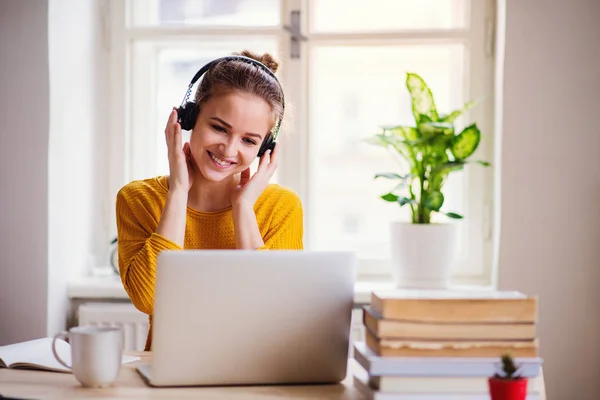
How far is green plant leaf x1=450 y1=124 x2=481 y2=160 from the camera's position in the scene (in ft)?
9.16

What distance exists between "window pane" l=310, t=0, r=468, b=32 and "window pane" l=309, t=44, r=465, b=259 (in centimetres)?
9

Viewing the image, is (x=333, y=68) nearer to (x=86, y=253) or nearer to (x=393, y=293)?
(x=86, y=253)

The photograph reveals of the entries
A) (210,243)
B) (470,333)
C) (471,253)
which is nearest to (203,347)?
(470,333)

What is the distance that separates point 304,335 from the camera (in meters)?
1.25

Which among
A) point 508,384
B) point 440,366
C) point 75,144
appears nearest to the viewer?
point 508,384

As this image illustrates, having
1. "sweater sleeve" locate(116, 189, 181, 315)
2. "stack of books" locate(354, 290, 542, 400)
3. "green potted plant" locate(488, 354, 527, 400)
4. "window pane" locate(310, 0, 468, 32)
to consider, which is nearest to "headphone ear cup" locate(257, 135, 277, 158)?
"sweater sleeve" locate(116, 189, 181, 315)

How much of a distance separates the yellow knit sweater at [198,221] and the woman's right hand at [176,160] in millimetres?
113

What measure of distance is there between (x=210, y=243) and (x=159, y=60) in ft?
5.17

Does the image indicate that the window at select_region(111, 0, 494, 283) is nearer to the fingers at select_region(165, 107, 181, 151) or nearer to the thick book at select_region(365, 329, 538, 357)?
the fingers at select_region(165, 107, 181, 151)

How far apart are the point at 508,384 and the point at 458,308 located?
0.51ft

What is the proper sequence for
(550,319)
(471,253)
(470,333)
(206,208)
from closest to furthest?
(470,333) → (206,208) → (550,319) → (471,253)

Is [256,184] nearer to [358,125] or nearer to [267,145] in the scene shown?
[267,145]

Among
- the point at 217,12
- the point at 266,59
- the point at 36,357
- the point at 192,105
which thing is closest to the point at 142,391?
the point at 36,357

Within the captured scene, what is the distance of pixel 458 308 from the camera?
1171 mm
